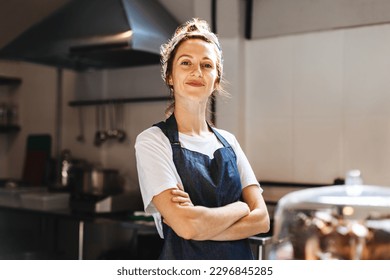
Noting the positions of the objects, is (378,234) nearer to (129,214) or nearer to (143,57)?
(129,214)

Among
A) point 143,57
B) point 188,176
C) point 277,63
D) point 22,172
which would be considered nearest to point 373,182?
point 277,63

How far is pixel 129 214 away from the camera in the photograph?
1.91 meters

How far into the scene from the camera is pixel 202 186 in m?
1.09

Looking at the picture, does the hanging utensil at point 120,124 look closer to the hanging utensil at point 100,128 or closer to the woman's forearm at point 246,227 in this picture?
the hanging utensil at point 100,128

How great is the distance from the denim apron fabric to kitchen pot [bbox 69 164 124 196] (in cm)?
102

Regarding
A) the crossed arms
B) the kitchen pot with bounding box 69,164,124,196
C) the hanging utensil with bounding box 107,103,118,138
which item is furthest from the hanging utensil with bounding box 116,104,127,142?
the crossed arms

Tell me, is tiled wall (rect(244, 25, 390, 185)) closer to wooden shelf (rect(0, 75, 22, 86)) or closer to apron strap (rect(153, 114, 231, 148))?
apron strap (rect(153, 114, 231, 148))

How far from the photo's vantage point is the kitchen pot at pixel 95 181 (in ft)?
6.89

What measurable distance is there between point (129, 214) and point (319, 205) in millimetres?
981

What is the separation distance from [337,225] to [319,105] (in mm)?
764

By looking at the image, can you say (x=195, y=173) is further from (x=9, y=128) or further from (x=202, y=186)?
(x=9, y=128)

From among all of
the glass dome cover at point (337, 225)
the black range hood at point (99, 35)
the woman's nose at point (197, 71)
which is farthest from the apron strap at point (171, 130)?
the black range hood at point (99, 35)

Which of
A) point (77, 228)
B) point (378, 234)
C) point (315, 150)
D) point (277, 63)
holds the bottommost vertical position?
point (77, 228)
